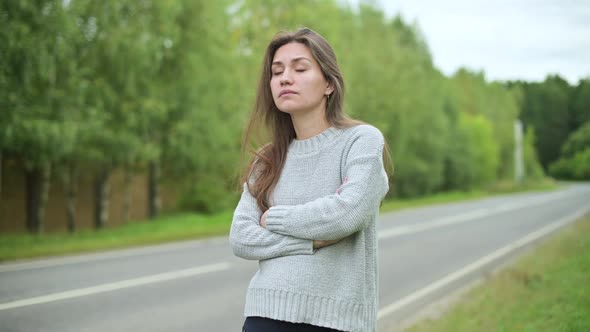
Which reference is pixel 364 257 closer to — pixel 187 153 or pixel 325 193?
pixel 325 193

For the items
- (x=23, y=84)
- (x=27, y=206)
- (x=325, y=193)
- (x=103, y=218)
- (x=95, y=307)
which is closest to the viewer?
(x=325, y=193)

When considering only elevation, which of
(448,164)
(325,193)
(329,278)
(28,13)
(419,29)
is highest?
(419,29)

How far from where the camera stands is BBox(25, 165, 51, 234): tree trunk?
16.4 metres

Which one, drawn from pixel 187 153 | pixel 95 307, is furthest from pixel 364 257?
pixel 187 153

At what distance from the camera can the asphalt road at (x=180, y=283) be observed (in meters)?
6.24

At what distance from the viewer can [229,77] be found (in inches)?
811

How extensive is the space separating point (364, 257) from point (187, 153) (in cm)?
1729

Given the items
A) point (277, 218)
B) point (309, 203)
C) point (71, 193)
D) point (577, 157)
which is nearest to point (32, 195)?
point (71, 193)

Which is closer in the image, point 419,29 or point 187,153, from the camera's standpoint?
point 187,153

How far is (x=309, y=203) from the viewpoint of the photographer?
209 centimetres

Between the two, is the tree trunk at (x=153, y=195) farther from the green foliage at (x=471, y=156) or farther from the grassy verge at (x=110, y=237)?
the green foliage at (x=471, y=156)

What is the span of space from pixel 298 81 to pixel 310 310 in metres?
0.86

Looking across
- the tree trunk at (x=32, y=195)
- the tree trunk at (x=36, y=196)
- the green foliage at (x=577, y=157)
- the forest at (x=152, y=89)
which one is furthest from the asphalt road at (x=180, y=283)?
the green foliage at (x=577, y=157)

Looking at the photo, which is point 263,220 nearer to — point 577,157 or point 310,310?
point 310,310
